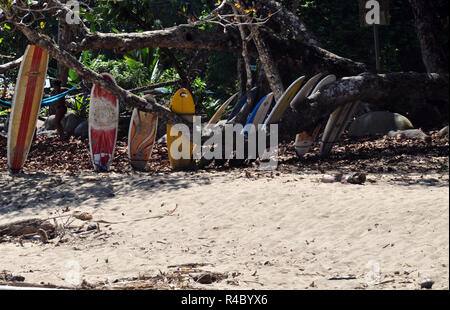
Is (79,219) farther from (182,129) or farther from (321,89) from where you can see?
(321,89)

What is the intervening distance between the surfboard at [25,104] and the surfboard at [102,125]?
0.76m

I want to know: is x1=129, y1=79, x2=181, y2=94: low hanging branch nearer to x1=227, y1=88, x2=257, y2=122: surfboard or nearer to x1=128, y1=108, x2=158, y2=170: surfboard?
x1=227, y1=88, x2=257, y2=122: surfboard

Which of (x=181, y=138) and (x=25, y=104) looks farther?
(x=25, y=104)

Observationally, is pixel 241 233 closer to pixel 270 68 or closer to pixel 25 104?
pixel 25 104

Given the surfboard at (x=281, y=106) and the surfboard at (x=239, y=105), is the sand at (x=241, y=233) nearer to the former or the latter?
the surfboard at (x=281, y=106)

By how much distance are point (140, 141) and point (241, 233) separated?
369 cm

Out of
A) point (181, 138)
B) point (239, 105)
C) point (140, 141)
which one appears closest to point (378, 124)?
point (239, 105)

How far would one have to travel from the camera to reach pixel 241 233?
A: 533cm

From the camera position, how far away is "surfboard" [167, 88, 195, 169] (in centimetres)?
837

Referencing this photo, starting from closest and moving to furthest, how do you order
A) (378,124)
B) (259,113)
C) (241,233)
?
(241,233)
(259,113)
(378,124)

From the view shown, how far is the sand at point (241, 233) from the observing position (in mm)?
4020

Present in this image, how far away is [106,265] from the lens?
16.0ft

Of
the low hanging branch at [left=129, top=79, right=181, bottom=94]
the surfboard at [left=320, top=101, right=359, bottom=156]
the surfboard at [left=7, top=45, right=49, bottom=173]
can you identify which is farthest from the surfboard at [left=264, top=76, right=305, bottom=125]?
the low hanging branch at [left=129, top=79, right=181, bottom=94]
